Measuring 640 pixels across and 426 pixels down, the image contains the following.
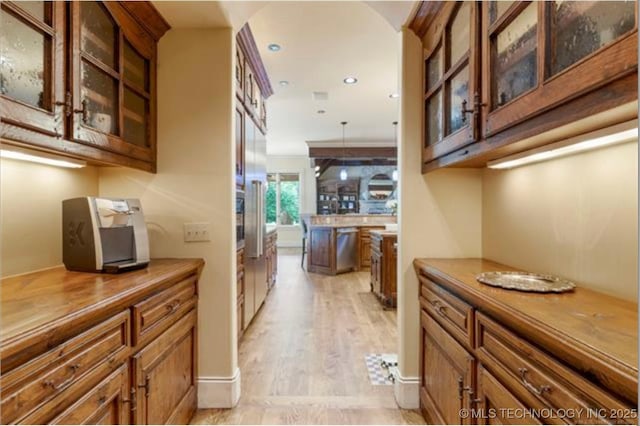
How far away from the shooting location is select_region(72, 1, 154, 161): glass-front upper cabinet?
1441mm

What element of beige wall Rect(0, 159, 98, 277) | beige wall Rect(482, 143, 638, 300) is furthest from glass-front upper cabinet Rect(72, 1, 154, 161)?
beige wall Rect(482, 143, 638, 300)

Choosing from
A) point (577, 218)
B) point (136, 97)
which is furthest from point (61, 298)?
point (577, 218)

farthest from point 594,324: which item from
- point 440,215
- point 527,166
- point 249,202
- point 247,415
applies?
point 249,202

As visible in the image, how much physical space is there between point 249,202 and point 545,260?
7.94 ft

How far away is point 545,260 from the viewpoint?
1625mm

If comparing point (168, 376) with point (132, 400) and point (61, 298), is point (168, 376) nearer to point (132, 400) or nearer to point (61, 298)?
point (132, 400)

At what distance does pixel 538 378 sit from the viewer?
3.12 ft

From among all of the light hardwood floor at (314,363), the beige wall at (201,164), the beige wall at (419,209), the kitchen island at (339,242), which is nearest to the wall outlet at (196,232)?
the beige wall at (201,164)

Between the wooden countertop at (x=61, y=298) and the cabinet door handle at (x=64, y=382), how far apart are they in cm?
11

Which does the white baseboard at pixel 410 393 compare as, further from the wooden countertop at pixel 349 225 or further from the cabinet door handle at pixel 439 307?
the wooden countertop at pixel 349 225

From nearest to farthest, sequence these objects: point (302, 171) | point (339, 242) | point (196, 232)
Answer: point (196, 232) → point (339, 242) → point (302, 171)

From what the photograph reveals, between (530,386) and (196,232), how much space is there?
73.5 inches

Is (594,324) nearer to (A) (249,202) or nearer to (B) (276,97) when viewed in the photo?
(A) (249,202)

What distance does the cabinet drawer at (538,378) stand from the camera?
76 cm
